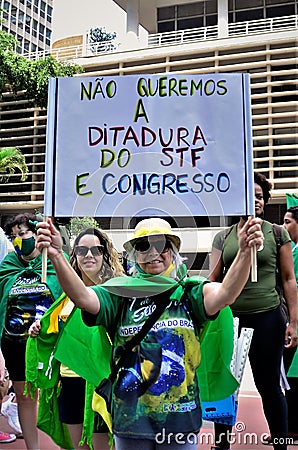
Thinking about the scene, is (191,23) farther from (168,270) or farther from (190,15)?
(168,270)

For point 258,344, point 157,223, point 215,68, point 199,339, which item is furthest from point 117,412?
point 215,68

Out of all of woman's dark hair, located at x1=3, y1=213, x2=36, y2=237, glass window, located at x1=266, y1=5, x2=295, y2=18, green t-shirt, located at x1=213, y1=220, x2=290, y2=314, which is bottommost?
green t-shirt, located at x1=213, y1=220, x2=290, y2=314

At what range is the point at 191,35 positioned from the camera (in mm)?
25219

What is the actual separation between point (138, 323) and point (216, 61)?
2213 cm

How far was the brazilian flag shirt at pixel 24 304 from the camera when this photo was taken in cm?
384

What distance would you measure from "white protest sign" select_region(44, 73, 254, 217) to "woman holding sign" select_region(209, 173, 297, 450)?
1.09 m

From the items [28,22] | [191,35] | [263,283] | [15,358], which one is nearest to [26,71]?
[191,35]

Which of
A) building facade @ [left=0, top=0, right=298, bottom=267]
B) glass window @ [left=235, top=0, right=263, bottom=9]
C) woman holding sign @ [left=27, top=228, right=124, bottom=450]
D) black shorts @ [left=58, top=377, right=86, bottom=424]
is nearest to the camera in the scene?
woman holding sign @ [left=27, top=228, right=124, bottom=450]

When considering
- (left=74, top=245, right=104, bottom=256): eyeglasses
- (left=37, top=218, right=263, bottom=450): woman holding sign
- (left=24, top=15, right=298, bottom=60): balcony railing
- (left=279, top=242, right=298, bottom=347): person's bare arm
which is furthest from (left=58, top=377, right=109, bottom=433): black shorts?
(left=24, top=15, right=298, bottom=60): balcony railing

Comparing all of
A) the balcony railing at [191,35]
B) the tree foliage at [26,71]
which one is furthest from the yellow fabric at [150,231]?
the balcony railing at [191,35]

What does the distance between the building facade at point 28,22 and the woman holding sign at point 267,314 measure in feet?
298

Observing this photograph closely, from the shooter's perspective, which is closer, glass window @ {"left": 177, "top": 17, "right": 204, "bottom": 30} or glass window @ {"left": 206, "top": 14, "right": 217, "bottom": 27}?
glass window @ {"left": 206, "top": 14, "right": 217, "bottom": 27}

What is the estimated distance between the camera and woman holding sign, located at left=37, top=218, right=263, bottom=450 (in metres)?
2.32

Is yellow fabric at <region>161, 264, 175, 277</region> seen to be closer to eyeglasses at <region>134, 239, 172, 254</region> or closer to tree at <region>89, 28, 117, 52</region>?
eyeglasses at <region>134, 239, 172, 254</region>
